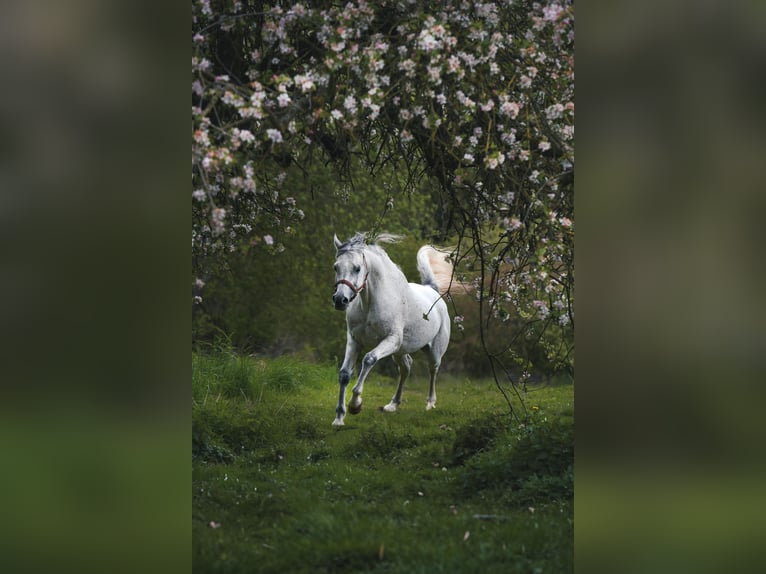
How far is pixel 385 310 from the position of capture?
5.12 metres

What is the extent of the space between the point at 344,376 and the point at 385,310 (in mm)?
548

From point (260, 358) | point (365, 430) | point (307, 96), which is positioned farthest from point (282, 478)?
point (307, 96)

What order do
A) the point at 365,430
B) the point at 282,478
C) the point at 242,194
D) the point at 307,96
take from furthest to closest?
the point at 365,430 → the point at 282,478 → the point at 242,194 → the point at 307,96

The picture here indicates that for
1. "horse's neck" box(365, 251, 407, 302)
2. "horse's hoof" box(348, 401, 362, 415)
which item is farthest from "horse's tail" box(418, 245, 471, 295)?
"horse's hoof" box(348, 401, 362, 415)

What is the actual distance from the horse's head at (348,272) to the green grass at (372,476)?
73 cm

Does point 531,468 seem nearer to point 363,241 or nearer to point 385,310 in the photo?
point 385,310

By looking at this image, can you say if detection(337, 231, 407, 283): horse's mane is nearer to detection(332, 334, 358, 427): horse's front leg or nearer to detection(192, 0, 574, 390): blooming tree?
detection(332, 334, 358, 427): horse's front leg

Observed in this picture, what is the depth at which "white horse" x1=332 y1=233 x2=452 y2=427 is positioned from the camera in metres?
4.80

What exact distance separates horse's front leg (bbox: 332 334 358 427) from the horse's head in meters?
0.43
